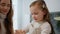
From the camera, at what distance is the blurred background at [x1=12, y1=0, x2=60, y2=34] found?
816 mm

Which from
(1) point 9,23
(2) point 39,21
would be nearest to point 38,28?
(2) point 39,21

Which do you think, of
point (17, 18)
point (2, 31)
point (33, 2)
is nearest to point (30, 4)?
point (33, 2)

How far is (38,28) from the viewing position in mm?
820

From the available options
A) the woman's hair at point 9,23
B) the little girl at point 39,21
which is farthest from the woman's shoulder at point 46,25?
the woman's hair at point 9,23

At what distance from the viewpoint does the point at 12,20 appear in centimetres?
80

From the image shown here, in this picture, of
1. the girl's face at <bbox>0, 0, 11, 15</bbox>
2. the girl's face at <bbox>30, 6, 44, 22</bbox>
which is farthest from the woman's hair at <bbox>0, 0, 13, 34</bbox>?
the girl's face at <bbox>30, 6, 44, 22</bbox>

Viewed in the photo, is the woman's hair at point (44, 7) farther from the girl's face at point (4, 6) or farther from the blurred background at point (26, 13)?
the girl's face at point (4, 6)

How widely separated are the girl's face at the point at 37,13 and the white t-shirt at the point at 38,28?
0.03m

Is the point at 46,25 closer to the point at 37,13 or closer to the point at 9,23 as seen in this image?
the point at 37,13

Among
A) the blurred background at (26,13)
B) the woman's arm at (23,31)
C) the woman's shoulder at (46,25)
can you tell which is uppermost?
the blurred background at (26,13)

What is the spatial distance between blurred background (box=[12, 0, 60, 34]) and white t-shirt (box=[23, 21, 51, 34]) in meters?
0.03

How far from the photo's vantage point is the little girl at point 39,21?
82 cm

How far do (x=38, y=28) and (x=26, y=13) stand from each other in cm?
12

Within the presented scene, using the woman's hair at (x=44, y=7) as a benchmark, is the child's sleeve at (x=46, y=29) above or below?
below
